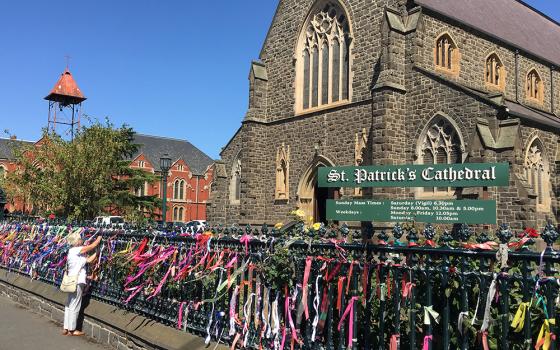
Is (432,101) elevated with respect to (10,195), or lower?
elevated

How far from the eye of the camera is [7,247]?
11633 millimetres

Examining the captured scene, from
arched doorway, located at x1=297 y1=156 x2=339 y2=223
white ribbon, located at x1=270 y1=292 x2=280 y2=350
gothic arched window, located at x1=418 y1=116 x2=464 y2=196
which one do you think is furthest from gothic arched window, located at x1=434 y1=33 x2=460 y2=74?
white ribbon, located at x1=270 y1=292 x2=280 y2=350

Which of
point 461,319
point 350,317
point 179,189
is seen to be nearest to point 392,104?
point 350,317

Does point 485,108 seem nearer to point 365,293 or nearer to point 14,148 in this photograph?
point 365,293

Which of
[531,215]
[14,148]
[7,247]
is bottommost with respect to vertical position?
[7,247]

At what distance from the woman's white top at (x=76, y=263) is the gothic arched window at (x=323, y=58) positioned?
44.5 ft

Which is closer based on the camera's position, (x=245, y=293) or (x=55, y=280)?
(x=245, y=293)

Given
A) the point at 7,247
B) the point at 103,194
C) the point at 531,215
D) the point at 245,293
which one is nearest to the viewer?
the point at 245,293

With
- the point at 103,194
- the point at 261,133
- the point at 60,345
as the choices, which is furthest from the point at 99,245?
the point at 261,133

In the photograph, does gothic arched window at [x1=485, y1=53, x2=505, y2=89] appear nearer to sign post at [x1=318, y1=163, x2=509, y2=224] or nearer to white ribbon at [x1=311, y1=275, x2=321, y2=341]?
sign post at [x1=318, y1=163, x2=509, y2=224]

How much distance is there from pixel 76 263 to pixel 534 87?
23.5 m

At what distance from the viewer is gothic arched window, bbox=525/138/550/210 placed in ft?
55.2

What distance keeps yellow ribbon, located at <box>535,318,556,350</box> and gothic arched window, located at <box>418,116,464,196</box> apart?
42.1ft

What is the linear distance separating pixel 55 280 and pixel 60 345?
2.74 meters
